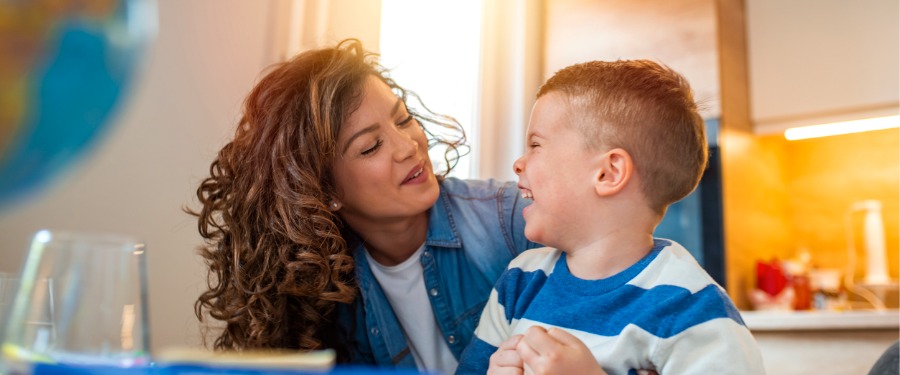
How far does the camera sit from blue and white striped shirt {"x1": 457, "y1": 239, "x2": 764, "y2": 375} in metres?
0.94

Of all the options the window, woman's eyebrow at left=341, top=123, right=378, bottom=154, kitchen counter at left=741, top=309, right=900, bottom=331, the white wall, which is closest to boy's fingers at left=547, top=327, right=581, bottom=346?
woman's eyebrow at left=341, top=123, right=378, bottom=154

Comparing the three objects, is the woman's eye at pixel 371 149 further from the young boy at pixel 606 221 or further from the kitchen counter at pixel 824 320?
the kitchen counter at pixel 824 320

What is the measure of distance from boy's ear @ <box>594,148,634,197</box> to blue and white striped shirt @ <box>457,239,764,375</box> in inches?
4.3

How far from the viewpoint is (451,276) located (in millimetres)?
1485

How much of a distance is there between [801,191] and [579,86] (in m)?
2.48

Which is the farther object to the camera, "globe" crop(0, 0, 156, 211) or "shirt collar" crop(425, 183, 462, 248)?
"shirt collar" crop(425, 183, 462, 248)

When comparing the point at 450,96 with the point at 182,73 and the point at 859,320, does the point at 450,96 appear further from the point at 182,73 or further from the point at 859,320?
the point at 859,320

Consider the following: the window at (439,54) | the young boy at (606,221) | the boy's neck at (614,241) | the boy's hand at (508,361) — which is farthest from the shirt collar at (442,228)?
the window at (439,54)

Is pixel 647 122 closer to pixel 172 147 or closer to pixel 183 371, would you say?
pixel 183 371

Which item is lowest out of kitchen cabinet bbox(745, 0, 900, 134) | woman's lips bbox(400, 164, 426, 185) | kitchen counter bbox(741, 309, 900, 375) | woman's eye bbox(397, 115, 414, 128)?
kitchen counter bbox(741, 309, 900, 375)

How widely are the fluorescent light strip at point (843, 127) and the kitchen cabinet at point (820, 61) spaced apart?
36 millimetres

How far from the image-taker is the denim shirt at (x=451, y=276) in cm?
147

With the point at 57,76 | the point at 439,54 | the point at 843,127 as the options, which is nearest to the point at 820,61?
the point at 843,127

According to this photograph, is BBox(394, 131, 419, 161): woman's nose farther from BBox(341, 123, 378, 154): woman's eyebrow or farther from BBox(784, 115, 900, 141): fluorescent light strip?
BBox(784, 115, 900, 141): fluorescent light strip
